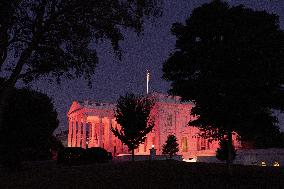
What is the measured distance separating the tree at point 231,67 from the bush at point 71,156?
49.6ft

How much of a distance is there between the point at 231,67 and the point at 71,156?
62.8 ft

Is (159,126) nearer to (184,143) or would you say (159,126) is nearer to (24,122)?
(184,143)

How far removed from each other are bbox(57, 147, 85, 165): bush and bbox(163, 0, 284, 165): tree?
49.6 ft

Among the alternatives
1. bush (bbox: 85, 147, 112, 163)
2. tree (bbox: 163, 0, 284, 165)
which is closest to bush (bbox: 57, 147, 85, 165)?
bush (bbox: 85, 147, 112, 163)

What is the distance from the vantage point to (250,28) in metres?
22.7

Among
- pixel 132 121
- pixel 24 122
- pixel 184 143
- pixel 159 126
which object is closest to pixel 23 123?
pixel 24 122

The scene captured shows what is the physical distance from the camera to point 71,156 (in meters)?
35.9

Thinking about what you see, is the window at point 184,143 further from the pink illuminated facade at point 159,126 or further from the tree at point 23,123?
the tree at point 23,123

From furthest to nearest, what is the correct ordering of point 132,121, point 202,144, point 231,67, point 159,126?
point 202,144, point 159,126, point 132,121, point 231,67

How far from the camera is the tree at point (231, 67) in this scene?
22.3 metres

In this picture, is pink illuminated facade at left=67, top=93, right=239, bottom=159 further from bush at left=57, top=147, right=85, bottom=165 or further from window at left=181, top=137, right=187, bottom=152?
bush at left=57, top=147, right=85, bottom=165

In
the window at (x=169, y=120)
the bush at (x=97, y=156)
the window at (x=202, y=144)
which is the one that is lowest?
the bush at (x=97, y=156)

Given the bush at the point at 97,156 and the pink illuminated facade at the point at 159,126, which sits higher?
the pink illuminated facade at the point at 159,126

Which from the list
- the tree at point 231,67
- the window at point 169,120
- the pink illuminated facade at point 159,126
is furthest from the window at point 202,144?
the tree at point 231,67
